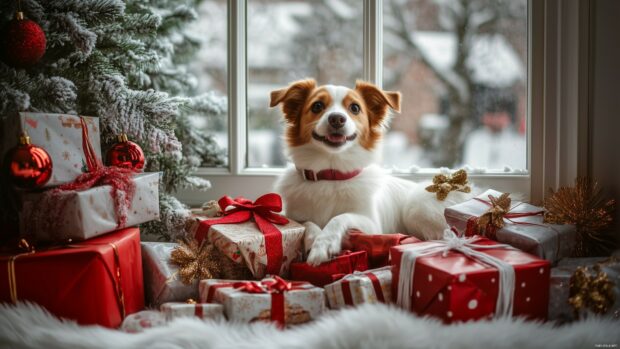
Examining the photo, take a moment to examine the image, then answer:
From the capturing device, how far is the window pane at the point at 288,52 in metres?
2.13

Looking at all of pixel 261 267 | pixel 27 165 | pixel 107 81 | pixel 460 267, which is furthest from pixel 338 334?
pixel 107 81

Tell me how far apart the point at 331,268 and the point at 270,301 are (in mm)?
259

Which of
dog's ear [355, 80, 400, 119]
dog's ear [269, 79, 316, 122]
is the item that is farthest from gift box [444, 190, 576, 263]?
dog's ear [269, 79, 316, 122]

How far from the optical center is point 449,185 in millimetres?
1762

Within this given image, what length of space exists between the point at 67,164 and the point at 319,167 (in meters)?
0.81

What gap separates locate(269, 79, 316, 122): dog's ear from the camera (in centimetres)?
169

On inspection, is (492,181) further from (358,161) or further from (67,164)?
(67,164)

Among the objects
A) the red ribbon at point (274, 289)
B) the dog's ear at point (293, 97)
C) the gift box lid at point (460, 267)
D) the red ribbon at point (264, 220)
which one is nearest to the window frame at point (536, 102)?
the dog's ear at point (293, 97)

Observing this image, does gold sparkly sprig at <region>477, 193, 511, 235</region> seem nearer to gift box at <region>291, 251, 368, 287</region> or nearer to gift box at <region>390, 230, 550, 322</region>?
gift box at <region>390, 230, 550, 322</region>

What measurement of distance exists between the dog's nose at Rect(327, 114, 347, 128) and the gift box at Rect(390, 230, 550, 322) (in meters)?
0.51

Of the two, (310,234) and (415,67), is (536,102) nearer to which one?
(415,67)

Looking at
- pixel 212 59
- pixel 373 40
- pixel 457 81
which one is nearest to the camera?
pixel 373 40

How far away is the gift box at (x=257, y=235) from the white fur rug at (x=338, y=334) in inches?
12.4

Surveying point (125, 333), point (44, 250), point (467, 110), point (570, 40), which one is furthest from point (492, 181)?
point (44, 250)
